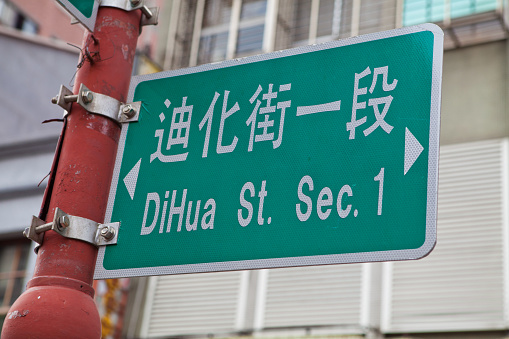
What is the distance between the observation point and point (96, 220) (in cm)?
310

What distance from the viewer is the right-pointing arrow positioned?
2712mm

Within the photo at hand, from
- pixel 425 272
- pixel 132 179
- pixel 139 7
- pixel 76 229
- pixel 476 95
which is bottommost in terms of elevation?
pixel 76 229

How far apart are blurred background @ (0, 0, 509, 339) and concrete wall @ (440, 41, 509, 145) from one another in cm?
1

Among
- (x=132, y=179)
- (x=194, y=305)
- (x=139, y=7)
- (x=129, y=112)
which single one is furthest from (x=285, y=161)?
(x=194, y=305)

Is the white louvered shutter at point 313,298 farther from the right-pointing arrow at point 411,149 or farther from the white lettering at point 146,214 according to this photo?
the right-pointing arrow at point 411,149

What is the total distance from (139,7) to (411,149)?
56.8 inches

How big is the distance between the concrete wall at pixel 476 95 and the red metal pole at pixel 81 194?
8.69 metres

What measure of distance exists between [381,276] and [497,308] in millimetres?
Result: 1649

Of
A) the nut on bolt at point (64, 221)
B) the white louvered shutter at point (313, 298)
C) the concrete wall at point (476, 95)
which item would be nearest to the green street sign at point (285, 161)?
the nut on bolt at point (64, 221)

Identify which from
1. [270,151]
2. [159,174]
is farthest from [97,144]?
[270,151]

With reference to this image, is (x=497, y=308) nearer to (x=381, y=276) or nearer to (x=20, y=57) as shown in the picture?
(x=381, y=276)

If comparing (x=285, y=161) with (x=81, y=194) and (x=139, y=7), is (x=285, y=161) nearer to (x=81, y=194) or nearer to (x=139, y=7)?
(x=81, y=194)

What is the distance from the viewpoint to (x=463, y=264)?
34.6 ft

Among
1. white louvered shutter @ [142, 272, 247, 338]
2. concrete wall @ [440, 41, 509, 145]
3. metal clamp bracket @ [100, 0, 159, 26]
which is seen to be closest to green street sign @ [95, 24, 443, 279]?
metal clamp bracket @ [100, 0, 159, 26]
